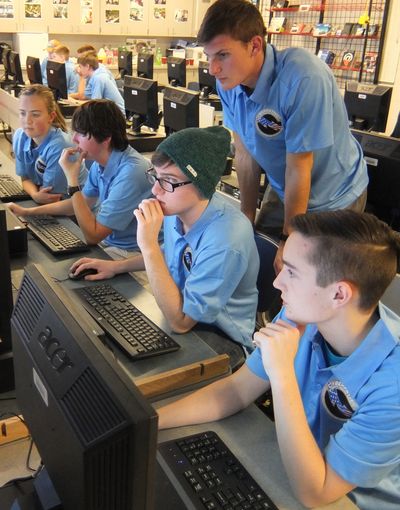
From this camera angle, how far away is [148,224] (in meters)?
1.49

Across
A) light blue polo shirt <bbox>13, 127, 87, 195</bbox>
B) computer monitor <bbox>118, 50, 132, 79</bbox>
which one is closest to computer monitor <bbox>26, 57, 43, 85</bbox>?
computer monitor <bbox>118, 50, 132, 79</bbox>

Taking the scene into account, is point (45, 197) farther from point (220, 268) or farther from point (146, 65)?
point (146, 65)

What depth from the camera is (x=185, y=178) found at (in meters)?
1.47

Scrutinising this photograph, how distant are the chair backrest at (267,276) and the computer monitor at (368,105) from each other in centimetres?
164

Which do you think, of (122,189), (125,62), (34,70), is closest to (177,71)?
(125,62)

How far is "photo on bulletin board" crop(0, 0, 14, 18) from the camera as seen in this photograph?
22.5 feet

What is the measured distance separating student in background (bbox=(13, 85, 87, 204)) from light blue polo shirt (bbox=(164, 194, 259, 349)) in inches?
47.8

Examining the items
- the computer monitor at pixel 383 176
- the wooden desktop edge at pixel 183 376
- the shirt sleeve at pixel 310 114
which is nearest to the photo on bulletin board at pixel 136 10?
the computer monitor at pixel 383 176

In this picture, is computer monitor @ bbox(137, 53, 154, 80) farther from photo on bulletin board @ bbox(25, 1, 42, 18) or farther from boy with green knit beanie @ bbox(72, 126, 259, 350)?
boy with green knit beanie @ bbox(72, 126, 259, 350)

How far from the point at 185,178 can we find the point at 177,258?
0.28m

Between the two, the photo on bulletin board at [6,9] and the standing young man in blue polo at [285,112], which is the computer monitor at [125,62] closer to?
the photo on bulletin board at [6,9]

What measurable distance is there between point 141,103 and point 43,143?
1189 millimetres

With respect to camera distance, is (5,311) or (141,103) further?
(141,103)

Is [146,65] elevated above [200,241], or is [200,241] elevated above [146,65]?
[146,65]
